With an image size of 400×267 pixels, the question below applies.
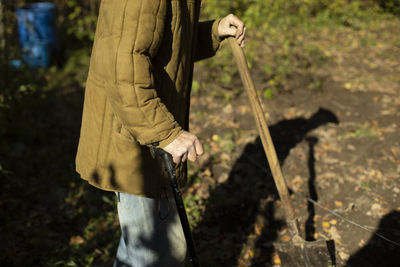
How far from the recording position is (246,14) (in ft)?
26.7

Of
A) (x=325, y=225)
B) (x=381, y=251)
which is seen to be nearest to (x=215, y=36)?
(x=325, y=225)

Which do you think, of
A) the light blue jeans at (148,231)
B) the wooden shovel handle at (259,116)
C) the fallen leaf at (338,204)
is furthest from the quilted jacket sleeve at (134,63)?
the fallen leaf at (338,204)

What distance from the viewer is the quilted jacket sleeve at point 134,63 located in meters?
1.62

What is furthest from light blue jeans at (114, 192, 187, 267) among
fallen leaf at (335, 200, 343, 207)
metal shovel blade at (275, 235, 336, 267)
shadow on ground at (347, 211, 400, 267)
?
fallen leaf at (335, 200, 343, 207)

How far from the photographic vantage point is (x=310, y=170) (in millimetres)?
4180

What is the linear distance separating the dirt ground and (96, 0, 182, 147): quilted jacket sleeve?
5.78 ft

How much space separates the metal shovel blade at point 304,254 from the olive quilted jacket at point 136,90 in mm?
889

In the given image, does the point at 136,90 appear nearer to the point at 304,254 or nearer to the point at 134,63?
the point at 134,63

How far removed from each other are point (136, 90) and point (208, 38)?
3.25ft

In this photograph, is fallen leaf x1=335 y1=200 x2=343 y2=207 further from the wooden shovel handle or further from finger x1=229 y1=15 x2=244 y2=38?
finger x1=229 y1=15 x2=244 y2=38

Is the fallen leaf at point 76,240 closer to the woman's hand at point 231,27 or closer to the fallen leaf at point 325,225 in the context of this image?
the fallen leaf at point 325,225

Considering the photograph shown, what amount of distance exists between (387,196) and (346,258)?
91cm

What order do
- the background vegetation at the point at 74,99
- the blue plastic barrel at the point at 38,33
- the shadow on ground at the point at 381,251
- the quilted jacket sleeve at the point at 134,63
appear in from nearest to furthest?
1. the quilted jacket sleeve at the point at 134,63
2. the shadow on ground at the point at 381,251
3. the background vegetation at the point at 74,99
4. the blue plastic barrel at the point at 38,33

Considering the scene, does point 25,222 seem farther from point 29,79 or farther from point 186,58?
point 186,58
